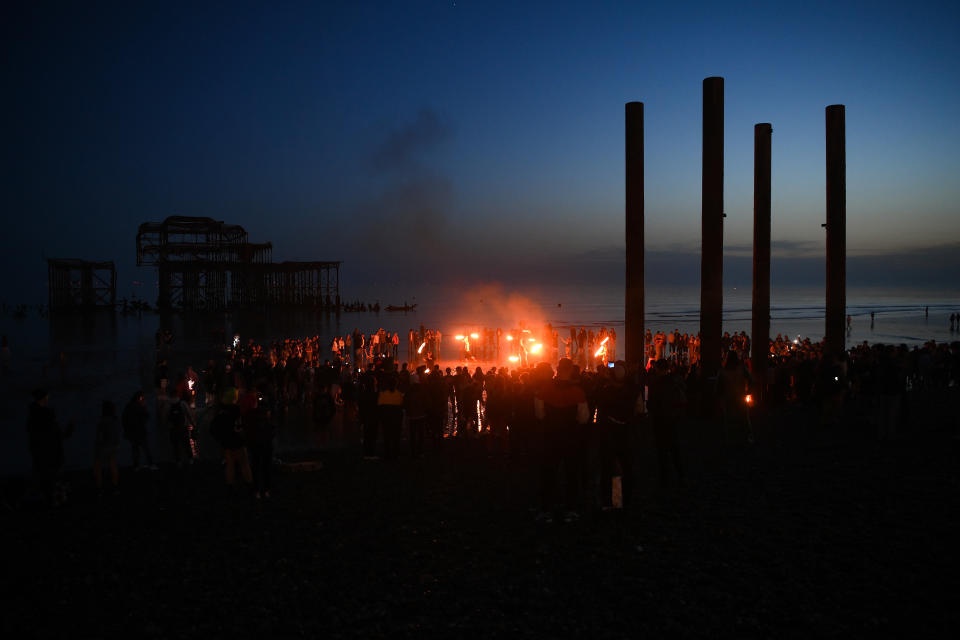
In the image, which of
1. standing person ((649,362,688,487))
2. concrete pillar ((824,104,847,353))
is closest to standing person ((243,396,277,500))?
standing person ((649,362,688,487))

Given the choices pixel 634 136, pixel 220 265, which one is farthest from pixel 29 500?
pixel 220 265

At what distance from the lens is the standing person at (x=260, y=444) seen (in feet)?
23.7

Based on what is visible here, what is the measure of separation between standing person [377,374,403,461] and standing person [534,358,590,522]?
330 centimetres

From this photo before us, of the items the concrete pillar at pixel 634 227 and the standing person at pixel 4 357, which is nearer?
the concrete pillar at pixel 634 227

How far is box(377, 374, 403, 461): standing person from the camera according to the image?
909cm

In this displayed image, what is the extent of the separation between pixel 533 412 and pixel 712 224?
717 centimetres

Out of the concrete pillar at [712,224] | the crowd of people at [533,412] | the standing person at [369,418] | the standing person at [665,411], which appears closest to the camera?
the crowd of people at [533,412]

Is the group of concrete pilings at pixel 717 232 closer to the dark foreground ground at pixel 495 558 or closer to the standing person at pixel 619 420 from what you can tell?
the dark foreground ground at pixel 495 558

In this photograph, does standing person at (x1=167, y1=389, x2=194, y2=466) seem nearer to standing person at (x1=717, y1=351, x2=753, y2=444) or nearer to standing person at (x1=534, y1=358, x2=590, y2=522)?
standing person at (x1=534, y1=358, x2=590, y2=522)

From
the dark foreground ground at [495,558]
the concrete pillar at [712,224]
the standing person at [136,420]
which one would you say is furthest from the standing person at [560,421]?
the concrete pillar at [712,224]

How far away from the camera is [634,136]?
13.2m

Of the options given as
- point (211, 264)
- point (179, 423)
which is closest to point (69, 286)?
point (211, 264)

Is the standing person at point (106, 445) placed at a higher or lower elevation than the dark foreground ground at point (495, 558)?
higher

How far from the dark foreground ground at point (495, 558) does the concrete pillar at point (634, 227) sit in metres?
5.67
